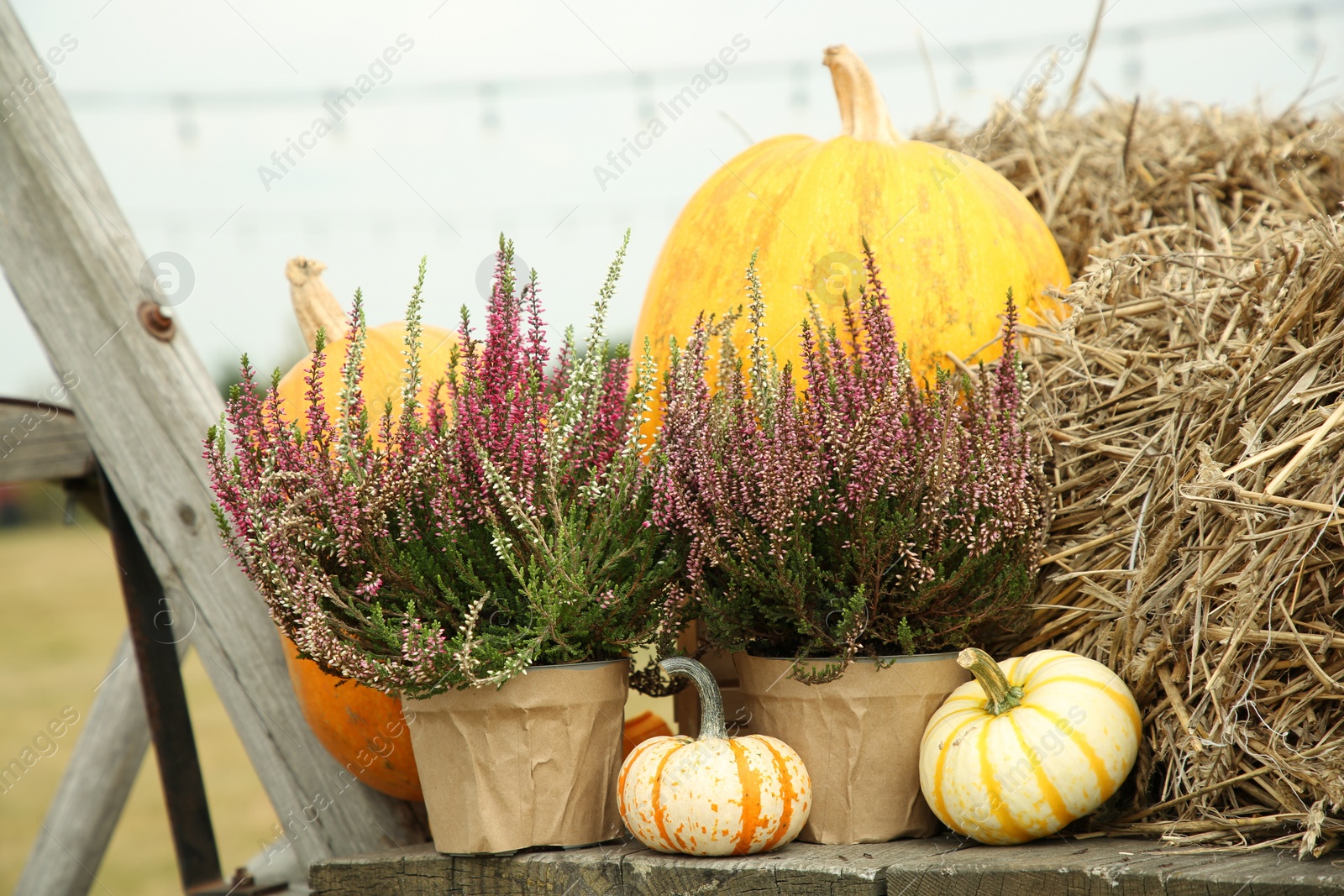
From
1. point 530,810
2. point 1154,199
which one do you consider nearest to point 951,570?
point 530,810

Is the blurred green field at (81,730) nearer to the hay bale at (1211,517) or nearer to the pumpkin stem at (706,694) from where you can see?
the pumpkin stem at (706,694)

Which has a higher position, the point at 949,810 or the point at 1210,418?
the point at 1210,418

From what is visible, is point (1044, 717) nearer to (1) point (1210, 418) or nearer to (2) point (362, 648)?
(1) point (1210, 418)

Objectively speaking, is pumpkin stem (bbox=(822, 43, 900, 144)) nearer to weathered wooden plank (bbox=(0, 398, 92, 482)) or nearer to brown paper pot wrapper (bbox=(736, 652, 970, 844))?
brown paper pot wrapper (bbox=(736, 652, 970, 844))

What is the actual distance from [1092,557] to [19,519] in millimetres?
38894

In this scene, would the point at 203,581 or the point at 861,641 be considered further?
the point at 203,581

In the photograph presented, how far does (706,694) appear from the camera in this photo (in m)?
1.64

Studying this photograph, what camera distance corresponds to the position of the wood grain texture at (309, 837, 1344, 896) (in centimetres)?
129

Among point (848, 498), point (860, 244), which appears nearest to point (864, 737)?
point (848, 498)

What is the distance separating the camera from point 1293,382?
157 centimetres

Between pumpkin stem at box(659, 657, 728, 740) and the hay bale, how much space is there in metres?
0.52

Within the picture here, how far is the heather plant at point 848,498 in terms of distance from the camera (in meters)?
1.54

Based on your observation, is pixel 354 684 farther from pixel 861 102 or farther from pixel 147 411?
pixel 861 102

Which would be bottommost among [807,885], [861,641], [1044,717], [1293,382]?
[807,885]
